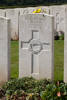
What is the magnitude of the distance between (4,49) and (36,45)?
0.71m

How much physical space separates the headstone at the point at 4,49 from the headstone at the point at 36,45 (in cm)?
29

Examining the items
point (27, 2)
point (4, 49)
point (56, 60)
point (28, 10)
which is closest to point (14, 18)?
point (28, 10)

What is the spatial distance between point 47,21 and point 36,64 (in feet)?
3.32

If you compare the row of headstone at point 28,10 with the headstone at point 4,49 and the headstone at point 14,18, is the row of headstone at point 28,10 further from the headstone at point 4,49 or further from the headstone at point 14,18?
the headstone at point 4,49

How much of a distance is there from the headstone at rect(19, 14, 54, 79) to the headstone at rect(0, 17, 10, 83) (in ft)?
0.94

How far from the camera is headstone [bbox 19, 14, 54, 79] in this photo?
9.70 metres

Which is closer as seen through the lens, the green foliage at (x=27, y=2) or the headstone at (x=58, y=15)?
the headstone at (x=58, y=15)

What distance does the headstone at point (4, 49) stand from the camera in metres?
9.87

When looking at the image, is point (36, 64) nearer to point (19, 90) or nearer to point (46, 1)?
point (19, 90)

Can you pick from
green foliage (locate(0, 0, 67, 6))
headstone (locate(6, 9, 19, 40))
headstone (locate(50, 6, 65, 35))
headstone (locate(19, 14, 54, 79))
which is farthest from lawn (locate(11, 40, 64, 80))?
green foliage (locate(0, 0, 67, 6))

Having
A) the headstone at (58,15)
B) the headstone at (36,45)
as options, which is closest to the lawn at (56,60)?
the headstone at (58,15)

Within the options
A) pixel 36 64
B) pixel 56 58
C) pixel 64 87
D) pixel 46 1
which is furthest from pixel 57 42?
pixel 46 1

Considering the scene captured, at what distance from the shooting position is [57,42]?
1709 centimetres

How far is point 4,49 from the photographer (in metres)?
9.95
